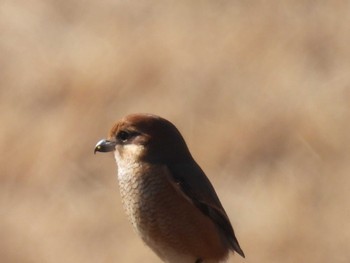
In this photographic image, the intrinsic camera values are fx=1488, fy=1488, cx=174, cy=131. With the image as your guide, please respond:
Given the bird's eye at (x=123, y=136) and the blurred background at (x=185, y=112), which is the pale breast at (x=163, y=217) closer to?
the bird's eye at (x=123, y=136)

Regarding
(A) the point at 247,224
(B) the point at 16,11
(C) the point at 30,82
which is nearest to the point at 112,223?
(A) the point at 247,224

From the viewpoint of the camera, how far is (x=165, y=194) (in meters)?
7.71

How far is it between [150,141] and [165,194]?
0.30 meters

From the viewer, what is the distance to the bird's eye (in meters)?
7.88

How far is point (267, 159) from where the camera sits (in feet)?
47.2

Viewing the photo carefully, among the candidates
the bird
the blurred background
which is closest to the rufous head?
the bird

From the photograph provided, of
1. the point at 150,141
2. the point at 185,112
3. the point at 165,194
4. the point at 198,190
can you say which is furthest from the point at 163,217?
the point at 185,112

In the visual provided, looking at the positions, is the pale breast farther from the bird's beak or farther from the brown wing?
the bird's beak

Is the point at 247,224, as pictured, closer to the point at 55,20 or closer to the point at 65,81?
the point at 65,81

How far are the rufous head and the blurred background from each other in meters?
5.62

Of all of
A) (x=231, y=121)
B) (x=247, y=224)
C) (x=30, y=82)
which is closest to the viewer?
(x=247, y=224)

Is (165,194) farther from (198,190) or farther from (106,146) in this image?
(106,146)

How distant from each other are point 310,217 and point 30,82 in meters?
3.80

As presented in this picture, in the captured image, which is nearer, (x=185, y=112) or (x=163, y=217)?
(x=163, y=217)
